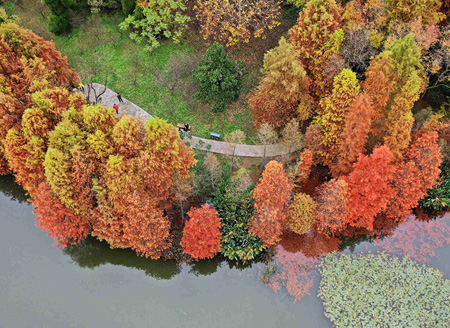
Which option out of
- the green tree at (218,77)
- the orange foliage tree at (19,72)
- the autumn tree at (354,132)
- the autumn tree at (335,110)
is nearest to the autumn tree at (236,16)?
the green tree at (218,77)

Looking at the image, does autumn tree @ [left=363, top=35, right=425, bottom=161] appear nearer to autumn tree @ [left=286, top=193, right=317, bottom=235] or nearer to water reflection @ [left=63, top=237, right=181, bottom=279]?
autumn tree @ [left=286, top=193, right=317, bottom=235]

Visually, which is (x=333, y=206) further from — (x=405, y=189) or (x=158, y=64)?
(x=158, y=64)

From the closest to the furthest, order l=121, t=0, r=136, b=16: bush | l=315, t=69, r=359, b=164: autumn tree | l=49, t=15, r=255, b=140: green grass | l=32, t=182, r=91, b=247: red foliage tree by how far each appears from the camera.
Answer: l=32, t=182, r=91, b=247: red foliage tree, l=315, t=69, r=359, b=164: autumn tree, l=49, t=15, r=255, b=140: green grass, l=121, t=0, r=136, b=16: bush

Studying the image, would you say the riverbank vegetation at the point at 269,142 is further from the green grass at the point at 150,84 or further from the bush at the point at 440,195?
the green grass at the point at 150,84

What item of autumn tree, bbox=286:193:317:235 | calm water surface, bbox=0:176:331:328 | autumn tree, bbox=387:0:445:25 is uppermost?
autumn tree, bbox=387:0:445:25

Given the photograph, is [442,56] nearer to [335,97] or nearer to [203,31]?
[335,97]

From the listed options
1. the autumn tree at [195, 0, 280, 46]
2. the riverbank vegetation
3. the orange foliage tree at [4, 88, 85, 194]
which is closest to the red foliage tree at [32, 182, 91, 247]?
the riverbank vegetation
